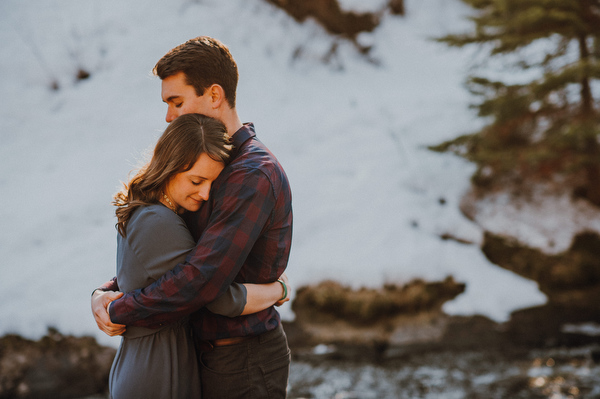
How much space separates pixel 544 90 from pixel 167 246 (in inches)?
238

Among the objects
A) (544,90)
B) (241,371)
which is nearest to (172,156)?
(241,371)

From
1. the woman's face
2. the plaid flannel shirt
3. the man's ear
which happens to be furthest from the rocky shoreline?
the man's ear

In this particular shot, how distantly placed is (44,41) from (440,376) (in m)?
9.37

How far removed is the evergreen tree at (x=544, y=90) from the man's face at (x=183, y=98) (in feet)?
16.9

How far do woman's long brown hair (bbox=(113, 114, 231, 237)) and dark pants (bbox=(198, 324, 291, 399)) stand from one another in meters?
0.61

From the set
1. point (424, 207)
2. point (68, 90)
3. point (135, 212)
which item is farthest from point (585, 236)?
point (68, 90)

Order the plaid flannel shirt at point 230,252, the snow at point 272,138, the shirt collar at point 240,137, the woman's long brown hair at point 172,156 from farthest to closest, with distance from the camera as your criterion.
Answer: the snow at point 272,138 → the shirt collar at point 240,137 → the woman's long brown hair at point 172,156 → the plaid flannel shirt at point 230,252

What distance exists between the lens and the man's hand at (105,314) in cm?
165

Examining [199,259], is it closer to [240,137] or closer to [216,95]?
[240,137]

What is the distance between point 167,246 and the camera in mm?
1650

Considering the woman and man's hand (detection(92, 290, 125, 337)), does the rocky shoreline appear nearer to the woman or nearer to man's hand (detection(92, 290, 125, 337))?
the woman

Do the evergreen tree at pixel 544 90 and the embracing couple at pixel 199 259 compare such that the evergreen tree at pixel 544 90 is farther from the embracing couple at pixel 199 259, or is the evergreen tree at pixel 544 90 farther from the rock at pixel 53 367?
the rock at pixel 53 367

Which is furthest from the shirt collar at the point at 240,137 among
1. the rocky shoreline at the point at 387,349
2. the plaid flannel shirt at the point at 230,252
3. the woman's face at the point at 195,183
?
the rocky shoreline at the point at 387,349

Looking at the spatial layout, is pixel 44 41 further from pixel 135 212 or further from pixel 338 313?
pixel 135 212
